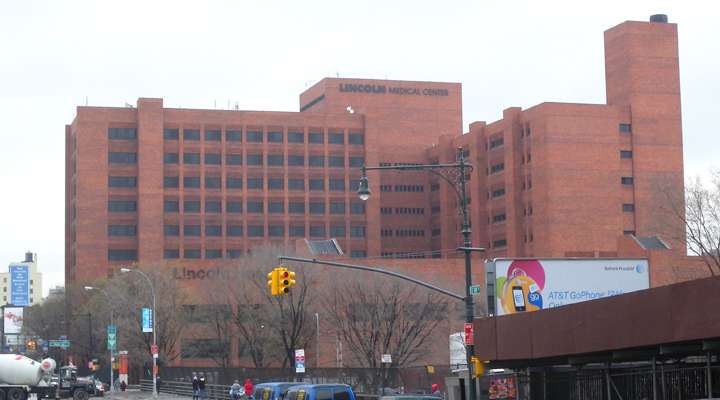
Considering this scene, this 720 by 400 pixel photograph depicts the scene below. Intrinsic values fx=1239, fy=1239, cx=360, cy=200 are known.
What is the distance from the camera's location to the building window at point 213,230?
156 m

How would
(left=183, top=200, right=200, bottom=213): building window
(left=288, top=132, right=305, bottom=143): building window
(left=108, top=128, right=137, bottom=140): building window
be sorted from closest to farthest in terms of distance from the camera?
(left=108, top=128, right=137, bottom=140): building window, (left=183, top=200, right=200, bottom=213): building window, (left=288, top=132, right=305, bottom=143): building window

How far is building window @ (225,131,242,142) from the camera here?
517ft

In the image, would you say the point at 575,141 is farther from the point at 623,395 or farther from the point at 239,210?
the point at 623,395

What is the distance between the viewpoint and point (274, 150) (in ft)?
521

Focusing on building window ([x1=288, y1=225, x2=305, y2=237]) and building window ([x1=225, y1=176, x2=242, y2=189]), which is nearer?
building window ([x1=225, y1=176, x2=242, y2=189])

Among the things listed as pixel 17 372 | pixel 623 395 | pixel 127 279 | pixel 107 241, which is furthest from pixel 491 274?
pixel 107 241

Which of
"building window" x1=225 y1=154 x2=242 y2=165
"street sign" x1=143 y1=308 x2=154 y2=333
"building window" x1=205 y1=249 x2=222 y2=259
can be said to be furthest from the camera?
"building window" x1=225 y1=154 x2=242 y2=165

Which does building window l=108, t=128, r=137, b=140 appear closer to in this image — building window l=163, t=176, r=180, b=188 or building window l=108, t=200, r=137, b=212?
building window l=163, t=176, r=180, b=188

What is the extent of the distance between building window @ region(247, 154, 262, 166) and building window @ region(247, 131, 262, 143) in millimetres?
1859

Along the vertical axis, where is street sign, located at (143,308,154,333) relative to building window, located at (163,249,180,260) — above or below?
below

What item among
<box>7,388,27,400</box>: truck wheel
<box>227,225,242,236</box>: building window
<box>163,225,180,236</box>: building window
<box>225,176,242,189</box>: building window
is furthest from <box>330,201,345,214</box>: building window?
<box>7,388,27,400</box>: truck wheel

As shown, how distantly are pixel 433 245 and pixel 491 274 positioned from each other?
112334mm

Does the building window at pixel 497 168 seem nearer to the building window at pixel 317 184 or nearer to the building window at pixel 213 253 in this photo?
the building window at pixel 317 184

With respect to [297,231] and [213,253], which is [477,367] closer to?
[213,253]
